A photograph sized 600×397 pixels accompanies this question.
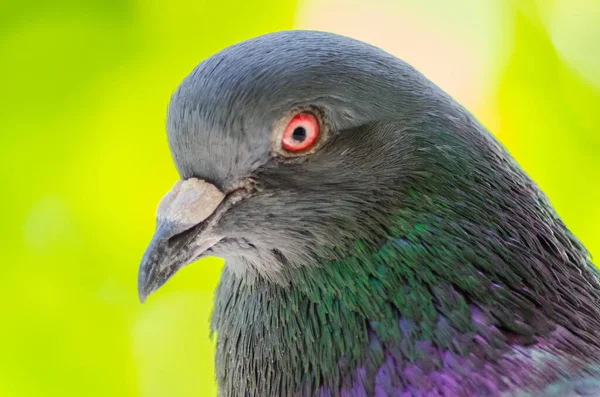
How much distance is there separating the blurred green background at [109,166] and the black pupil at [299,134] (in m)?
2.27

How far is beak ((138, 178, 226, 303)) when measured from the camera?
197 centimetres

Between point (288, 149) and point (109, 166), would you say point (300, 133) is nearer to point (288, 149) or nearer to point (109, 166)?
point (288, 149)

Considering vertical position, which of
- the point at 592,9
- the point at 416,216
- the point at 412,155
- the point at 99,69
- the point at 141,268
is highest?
the point at 592,9

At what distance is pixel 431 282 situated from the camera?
2098 mm

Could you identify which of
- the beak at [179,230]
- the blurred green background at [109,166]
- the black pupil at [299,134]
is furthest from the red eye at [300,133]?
the blurred green background at [109,166]

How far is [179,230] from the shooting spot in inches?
77.7

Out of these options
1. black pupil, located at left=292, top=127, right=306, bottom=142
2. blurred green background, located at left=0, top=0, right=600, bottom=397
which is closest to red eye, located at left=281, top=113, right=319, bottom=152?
black pupil, located at left=292, top=127, right=306, bottom=142

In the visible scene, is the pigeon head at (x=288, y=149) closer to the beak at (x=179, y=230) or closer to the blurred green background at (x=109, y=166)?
the beak at (x=179, y=230)

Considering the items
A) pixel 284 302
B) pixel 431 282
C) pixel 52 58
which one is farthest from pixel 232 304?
pixel 52 58

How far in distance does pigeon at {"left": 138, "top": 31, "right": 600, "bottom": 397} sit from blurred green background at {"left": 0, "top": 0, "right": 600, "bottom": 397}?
219 cm

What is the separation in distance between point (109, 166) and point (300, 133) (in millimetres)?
2437

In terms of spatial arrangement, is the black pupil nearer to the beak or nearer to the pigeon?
the pigeon

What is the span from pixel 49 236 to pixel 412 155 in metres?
2.68

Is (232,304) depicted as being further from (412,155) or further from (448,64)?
(448,64)
